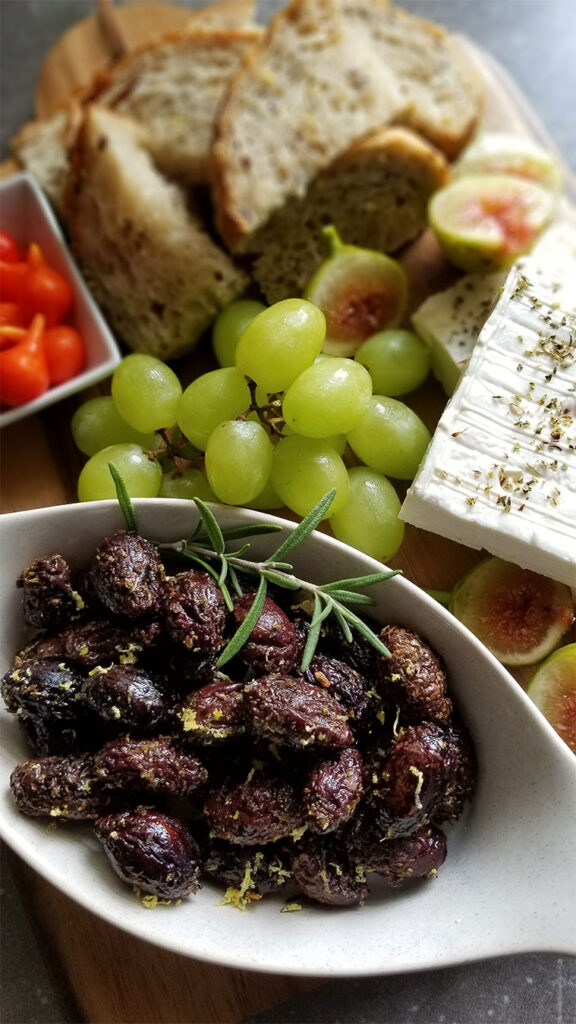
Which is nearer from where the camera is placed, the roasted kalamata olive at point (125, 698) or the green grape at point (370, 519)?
the roasted kalamata olive at point (125, 698)

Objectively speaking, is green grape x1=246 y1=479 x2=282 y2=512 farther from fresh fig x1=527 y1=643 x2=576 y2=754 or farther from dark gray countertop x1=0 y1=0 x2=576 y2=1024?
dark gray countertop x1=0 y1=0 x2=576 y2=1024

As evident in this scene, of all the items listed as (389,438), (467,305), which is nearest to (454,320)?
(467,305)

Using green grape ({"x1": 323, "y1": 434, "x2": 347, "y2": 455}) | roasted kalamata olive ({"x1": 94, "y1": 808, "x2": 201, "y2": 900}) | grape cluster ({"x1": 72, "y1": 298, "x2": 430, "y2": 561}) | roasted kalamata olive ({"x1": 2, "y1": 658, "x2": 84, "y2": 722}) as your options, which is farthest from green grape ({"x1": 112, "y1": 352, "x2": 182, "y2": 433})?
roasted kalamata olive ({"x1": 94, "y1": 808, "x2": 201, "y2": 900})

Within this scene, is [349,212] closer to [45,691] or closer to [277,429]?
[277,429]

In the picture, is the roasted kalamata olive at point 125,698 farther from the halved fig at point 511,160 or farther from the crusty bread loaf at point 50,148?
the halved fig at point 511,160

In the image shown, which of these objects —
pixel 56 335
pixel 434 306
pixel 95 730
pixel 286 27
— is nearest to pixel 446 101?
pixel 286 27

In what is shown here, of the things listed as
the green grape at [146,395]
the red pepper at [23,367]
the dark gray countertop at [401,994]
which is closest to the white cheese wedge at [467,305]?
the green grape at [146,395]
